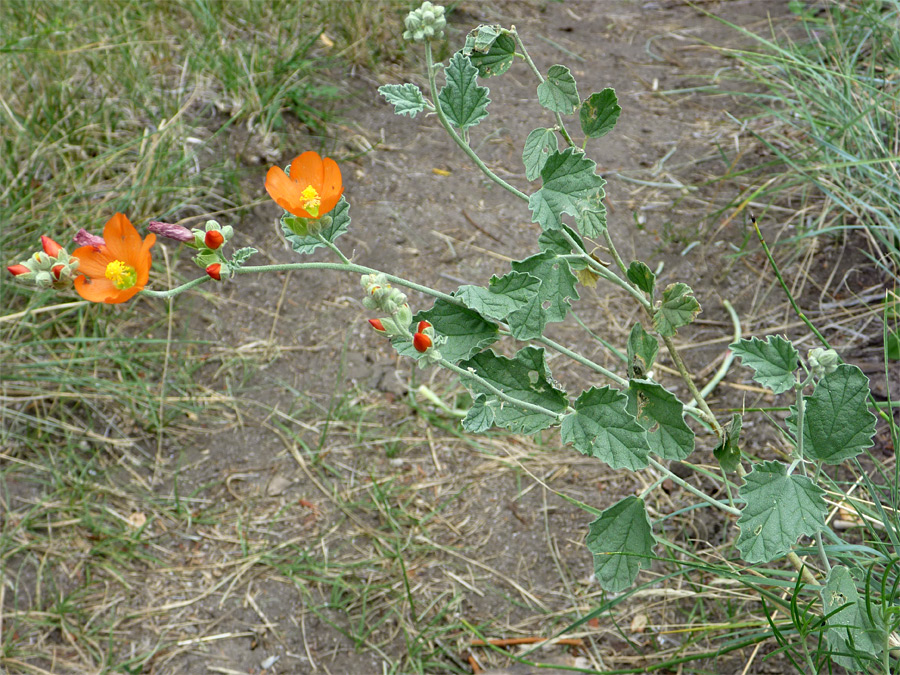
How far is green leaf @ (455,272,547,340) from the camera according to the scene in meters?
1.00

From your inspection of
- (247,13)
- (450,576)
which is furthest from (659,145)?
(450,576)

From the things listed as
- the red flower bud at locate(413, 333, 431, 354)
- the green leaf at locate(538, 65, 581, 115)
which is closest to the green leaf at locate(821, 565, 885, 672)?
the red flower bud at locate(413, 333, 431, 354)

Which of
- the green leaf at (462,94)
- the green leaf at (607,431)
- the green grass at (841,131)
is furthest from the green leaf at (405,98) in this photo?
the green grass at (841,131)

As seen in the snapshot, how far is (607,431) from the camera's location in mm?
978

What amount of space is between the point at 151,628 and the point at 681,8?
324 cm

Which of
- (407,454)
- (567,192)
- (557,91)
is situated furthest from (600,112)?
(407,454)

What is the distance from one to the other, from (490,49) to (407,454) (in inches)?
42.1

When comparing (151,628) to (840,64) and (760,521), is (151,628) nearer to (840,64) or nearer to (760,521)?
(760,521)

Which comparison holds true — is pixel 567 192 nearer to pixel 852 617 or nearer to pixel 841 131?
pixel 852 617

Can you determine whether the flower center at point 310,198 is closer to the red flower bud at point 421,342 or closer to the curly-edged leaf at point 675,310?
the red flower bud at point 421,342

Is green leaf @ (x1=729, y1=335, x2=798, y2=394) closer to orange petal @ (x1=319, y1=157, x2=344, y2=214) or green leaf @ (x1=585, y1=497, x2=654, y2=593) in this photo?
green leaf @ (x1=585, y1=497, x2=654, y2=593)

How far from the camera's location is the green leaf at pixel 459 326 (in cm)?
107

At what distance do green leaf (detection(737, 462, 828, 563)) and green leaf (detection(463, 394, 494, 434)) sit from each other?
347mm

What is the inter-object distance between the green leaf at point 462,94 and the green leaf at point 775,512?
2.05 feet
